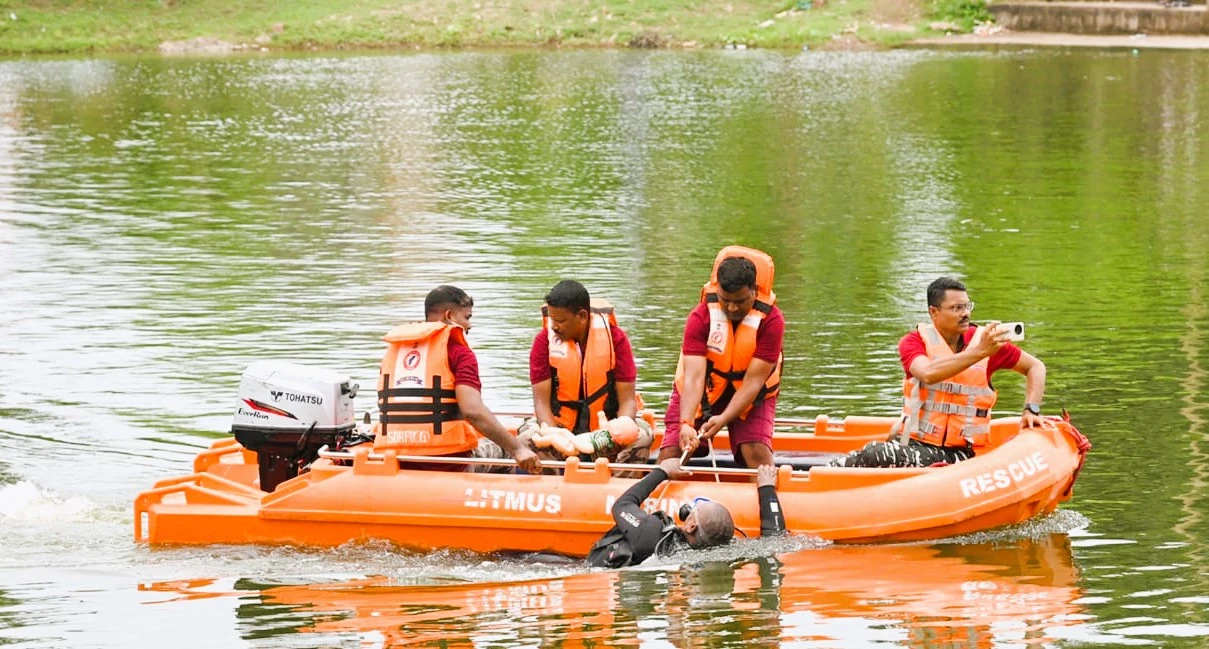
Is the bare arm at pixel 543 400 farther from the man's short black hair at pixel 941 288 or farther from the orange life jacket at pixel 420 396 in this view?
the man's short black hair at pixel 941 288

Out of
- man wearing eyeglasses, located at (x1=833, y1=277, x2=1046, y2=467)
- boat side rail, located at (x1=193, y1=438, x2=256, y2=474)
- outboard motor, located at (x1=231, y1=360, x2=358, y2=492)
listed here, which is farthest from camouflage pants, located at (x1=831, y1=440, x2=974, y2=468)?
boat side rail, located at (x1=193, y1=438, x2=256, y2=474)

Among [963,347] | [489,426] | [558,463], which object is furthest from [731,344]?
[489,426]

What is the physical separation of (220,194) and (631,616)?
16454 millimetres

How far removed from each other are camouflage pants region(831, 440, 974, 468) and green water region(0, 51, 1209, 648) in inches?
17.6

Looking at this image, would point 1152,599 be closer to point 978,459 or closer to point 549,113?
point 978,459

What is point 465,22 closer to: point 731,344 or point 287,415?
point 287,415

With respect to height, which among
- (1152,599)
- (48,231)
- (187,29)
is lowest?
(1152,599)

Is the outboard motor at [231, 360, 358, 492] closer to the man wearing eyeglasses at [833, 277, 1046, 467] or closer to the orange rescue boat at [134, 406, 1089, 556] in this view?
the orange rescue boat at [134, 406, 1089, 556]

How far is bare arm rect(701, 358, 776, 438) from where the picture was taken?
9.55m

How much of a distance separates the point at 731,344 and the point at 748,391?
262mm

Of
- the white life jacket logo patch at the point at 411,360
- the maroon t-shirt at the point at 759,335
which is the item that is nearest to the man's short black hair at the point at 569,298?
the maroon t-shirt at the point at 759,335

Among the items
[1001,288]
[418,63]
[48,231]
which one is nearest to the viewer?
[1001,288]

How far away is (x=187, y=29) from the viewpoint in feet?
168

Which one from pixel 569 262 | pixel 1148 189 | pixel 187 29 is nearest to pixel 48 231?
pixel 569 262
